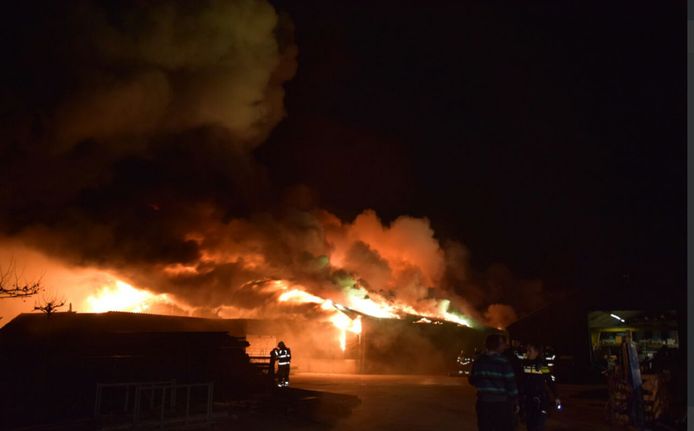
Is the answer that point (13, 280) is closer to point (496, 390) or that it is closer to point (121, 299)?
point (121, 299)

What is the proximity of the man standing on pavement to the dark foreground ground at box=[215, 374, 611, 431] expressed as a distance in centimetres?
461

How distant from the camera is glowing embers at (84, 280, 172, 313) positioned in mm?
25822

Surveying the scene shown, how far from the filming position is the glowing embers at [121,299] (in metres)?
25.8

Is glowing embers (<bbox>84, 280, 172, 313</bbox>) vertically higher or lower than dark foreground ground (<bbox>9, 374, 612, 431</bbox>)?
higher

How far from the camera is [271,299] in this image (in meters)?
27.6

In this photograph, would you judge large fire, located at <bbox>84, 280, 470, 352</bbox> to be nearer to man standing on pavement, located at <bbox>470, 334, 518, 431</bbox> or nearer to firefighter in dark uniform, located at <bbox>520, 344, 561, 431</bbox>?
firefighter in dark uniform, located at <bbox>520, 344, 561, 431</bbox>

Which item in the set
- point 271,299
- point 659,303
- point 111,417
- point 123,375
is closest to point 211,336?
point 123,375

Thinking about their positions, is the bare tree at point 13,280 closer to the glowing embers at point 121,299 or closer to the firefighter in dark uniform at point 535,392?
the glowing embers at point 121,299

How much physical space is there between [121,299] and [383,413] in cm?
1809

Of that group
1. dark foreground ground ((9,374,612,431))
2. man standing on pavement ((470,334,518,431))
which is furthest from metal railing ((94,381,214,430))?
man standing on pavement ((470,334,518,431))

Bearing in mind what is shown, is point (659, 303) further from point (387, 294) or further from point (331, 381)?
point (387, 294)

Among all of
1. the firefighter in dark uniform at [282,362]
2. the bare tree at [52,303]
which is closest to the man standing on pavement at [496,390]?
the firefighter in dark uniform at [282,362]

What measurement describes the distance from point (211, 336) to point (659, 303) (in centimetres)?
1675

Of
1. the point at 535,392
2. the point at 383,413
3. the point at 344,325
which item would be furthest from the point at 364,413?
the point at 344,325
